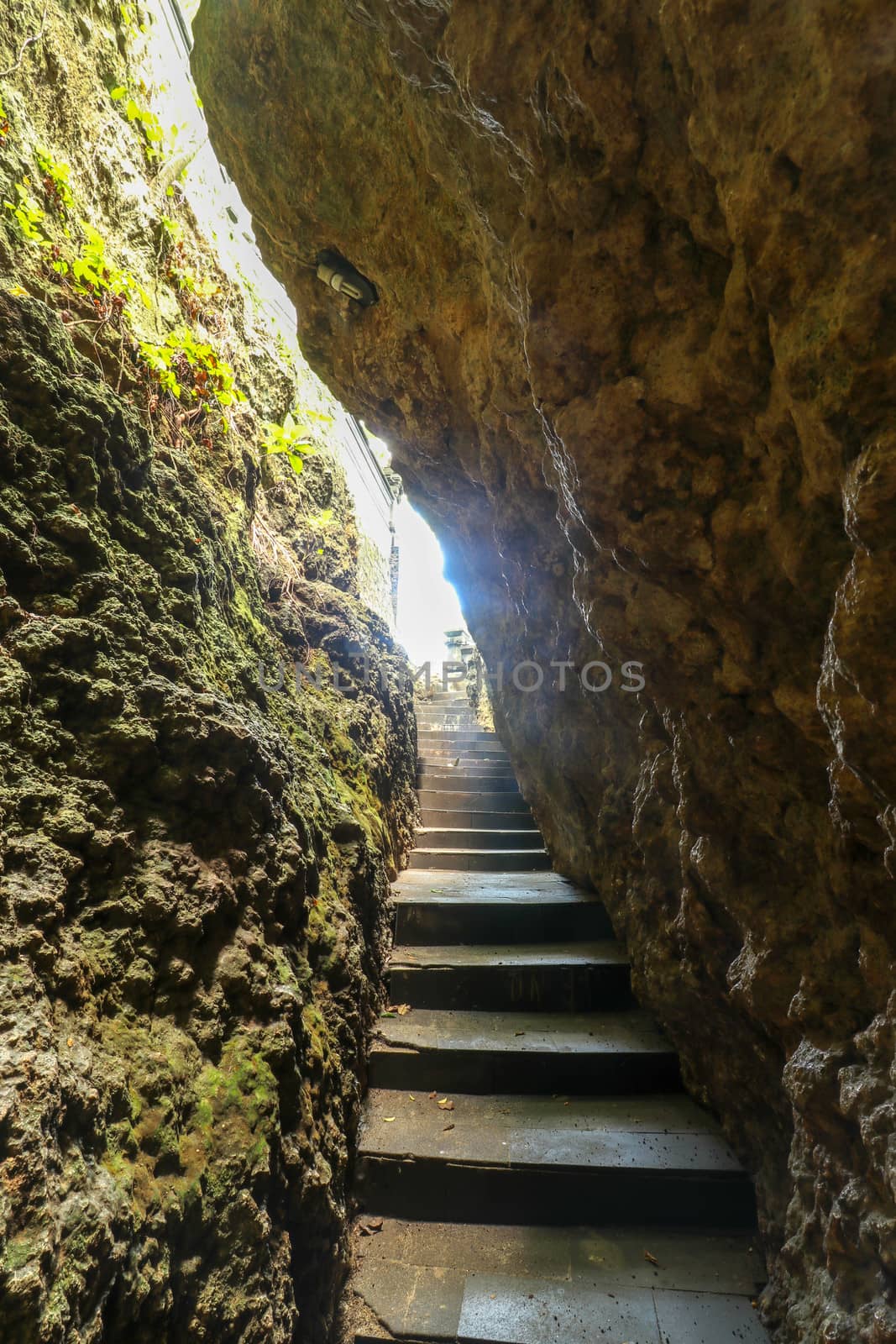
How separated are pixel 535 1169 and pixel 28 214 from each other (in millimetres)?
4099

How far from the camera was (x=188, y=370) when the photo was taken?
296 cm

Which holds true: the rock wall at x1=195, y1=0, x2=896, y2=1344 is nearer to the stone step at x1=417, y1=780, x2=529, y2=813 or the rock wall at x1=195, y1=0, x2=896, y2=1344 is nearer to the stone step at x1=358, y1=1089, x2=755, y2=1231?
the stone step at x1=358, y1=1089, x2=755, y2=1231

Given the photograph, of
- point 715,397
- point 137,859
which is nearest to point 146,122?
point 715,397

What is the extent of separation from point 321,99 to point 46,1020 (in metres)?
3.34

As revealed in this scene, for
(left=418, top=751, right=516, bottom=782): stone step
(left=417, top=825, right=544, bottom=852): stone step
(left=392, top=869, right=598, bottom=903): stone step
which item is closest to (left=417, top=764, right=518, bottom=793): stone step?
(left=418, top=751, right=516, bottom=782): stone step

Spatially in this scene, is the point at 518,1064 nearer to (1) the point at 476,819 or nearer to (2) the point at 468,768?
(1) the point at 476,819

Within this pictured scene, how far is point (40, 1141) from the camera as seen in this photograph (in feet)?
3.09

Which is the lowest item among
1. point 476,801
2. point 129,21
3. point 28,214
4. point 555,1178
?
point 555,1178

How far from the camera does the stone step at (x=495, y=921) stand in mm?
3475

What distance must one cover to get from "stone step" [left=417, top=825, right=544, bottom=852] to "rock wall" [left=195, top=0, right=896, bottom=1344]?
2217 millimetres

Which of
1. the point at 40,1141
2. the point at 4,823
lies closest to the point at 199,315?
the point at 4,823

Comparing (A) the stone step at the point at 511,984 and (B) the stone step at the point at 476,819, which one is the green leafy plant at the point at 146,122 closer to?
(A) the stone step at the point at 511,984

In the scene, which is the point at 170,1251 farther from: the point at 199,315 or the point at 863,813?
the point at 199,315

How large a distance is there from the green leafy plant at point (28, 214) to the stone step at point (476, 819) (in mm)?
4532
